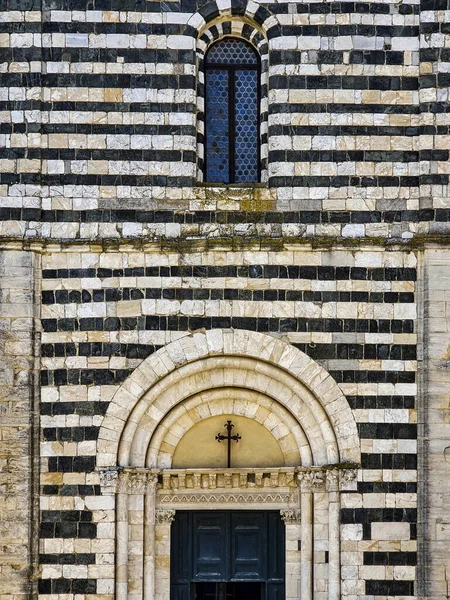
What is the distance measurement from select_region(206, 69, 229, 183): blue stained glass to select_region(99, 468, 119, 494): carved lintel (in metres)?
3.73

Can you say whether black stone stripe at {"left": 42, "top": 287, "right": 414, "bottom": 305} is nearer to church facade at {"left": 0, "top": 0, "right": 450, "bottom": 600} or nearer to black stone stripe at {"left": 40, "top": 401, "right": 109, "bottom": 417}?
church facade at {"left": 0, "top": 0, "right": 450, "bottom": 600}

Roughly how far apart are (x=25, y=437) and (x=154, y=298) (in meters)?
2.18

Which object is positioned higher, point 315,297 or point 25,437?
point 315,297

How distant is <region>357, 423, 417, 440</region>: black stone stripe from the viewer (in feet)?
51.2

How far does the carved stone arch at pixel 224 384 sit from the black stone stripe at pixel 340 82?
9.83ft

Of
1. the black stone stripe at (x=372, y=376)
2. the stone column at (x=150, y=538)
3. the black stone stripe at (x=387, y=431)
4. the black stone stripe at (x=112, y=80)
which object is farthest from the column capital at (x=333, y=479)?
the black stone stripe at (x=112, y=80)

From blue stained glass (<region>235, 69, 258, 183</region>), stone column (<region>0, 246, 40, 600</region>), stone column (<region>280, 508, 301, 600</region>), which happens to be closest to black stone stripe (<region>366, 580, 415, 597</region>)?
stone column (<region>280, 508, 301, 600</region>)

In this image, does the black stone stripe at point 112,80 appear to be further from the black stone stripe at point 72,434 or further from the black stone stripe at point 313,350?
the black stone stripe at point 72,434

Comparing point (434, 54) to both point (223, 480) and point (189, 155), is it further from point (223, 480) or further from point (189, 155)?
point (223, 480)

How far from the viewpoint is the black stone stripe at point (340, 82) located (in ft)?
52.5

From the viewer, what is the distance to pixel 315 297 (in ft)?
51.7

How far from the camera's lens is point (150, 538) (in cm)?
1570

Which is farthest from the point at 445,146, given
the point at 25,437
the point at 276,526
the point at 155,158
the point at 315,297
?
the point at 25,437

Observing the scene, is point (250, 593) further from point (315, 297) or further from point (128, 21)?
point (128, 21)
